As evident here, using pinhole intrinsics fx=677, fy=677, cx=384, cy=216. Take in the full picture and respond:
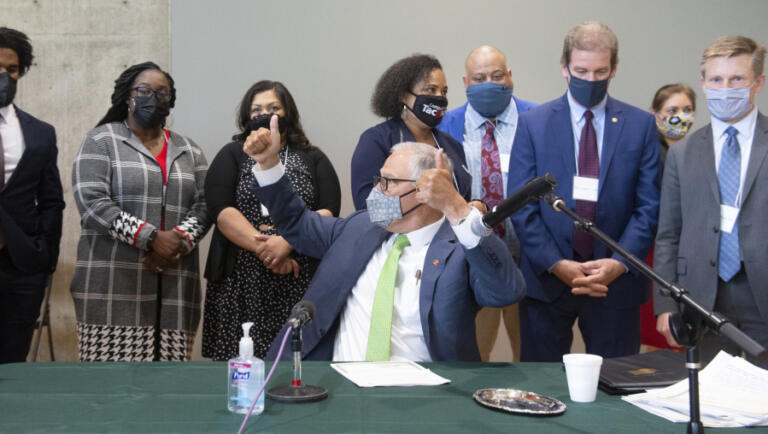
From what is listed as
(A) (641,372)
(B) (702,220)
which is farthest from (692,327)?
(B) (702,220)

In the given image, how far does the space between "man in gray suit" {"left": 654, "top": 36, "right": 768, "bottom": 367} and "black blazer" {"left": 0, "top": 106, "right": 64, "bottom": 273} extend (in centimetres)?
265

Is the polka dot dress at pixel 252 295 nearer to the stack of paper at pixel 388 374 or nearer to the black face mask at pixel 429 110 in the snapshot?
the black face mask at pixel 429 110

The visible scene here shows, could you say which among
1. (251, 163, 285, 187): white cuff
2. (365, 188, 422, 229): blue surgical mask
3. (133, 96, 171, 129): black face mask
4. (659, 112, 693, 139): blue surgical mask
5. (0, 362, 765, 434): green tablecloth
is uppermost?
(659, 112, 693, 139): blue surgical mask

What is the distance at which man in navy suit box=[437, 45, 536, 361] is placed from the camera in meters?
3.29

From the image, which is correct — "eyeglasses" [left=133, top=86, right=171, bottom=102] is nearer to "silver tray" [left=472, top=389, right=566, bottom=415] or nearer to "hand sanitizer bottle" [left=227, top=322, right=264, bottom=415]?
"hand sanitizer bottle" [left=227, top=322, right=264, bottom=415]

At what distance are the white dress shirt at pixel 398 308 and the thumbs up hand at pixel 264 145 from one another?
522mm

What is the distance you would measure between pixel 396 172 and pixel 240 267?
1.27 m

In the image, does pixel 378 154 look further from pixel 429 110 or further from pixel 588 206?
pixel 588 206

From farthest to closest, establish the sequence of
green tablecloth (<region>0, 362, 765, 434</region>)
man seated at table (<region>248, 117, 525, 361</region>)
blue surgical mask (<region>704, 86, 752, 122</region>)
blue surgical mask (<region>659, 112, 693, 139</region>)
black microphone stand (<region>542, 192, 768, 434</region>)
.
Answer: blue surgical mask (<region>659, 112, 693, 139</region>) < blue surgical mask (<region>704, 86, 752, 122</region>) < man seated at table (<region>248, 117, 525, 361</region>) < green tablecloth (<region>0, 362, 765, 434</region>) < black microphone stand (<region>542, 192, 768, 434</region>)

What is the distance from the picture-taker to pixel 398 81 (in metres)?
3.27

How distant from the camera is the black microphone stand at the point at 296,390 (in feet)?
5.33

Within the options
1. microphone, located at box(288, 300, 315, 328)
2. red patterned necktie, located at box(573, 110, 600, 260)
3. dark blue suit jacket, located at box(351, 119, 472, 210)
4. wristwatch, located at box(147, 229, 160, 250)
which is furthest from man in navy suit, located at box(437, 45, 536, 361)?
microphone, located at box(288, 300, 315, 328)

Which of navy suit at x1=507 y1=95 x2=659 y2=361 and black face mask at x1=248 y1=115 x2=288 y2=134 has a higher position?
black face mask at x1=248 y1=115 x2=288 y2=134

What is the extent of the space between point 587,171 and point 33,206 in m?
2.51
